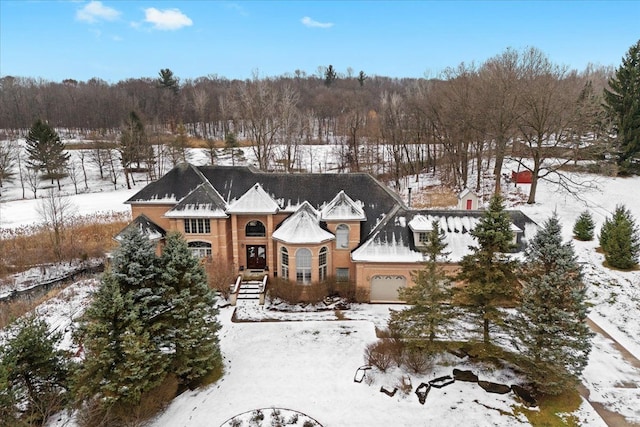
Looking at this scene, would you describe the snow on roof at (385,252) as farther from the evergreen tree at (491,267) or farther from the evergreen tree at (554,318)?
the evergreen tree at (554,318)

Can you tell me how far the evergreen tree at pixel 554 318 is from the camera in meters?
14.0

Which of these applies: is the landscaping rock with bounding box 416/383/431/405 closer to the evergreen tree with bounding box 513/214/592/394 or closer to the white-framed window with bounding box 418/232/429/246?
the evergreen tree with bounding box 513/214/592/394

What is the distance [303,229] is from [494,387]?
12.4m

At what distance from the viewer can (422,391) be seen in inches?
594

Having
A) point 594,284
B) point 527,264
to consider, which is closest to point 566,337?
point 527,264

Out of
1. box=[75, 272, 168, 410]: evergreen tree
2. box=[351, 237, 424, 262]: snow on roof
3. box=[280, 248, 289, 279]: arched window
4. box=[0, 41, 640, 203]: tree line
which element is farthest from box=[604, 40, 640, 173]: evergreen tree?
box=[75, 272, 168, 410]: evergreen tree

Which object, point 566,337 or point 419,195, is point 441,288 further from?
point 419,195

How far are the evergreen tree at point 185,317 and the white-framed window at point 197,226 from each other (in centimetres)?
878

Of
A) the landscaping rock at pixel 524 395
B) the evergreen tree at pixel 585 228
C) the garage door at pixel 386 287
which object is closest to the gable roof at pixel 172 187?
the garage door at pixel 386 287

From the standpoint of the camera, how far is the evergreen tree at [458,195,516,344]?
51.5ft

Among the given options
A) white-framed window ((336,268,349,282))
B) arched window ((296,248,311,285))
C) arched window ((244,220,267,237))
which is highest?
arched window ((244,220,267,237))

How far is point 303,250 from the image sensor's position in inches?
907

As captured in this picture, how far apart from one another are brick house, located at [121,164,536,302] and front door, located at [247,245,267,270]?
0.06m

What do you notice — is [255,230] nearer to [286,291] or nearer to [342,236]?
[286,291]
